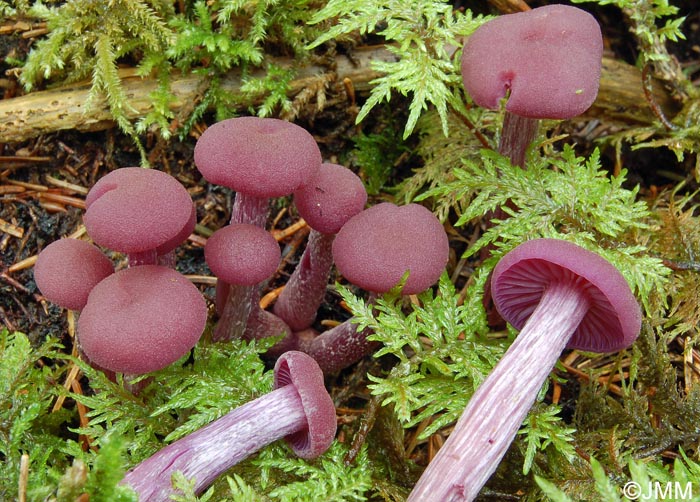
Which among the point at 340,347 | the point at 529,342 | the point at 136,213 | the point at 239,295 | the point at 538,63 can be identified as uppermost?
the point at 538,63

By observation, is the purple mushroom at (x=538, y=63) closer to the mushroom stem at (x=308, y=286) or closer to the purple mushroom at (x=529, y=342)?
the purple mushroom at (x=529, y=342)

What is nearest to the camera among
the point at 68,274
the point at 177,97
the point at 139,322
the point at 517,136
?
the point at 139,322

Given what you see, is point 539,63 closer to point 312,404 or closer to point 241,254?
point 241,254

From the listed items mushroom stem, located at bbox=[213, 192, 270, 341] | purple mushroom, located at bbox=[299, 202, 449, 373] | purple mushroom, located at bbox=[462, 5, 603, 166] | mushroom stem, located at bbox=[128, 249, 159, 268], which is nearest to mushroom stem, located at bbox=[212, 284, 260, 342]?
mushroom stem, located at bbox=[213, 192, 270, 341]

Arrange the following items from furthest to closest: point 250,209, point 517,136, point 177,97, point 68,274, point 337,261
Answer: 1. point 177,97
2. point 517,136
3. point 250,209
4. point 337,261
5. point 68,274

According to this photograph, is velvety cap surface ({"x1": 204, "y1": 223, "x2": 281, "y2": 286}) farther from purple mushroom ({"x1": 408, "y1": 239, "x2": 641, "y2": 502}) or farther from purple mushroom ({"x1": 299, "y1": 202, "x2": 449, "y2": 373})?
purple mushroom ({"x1": 408, "y1": 239, "x2": 641, "y2": 502})

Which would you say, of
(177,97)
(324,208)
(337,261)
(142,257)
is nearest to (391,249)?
(337,261)
